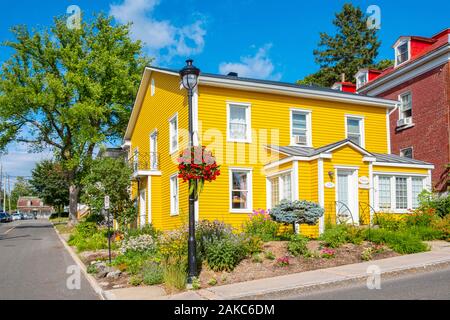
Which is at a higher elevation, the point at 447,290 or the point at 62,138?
the point at 62,138

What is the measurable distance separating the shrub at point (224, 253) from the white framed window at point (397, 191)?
28.8 feet

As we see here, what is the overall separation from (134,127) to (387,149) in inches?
603

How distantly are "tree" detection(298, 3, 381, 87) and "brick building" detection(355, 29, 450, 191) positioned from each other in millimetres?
22289

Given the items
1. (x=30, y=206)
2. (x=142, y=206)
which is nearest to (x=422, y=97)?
(x=142, y=206)

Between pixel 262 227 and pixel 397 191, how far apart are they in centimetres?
638

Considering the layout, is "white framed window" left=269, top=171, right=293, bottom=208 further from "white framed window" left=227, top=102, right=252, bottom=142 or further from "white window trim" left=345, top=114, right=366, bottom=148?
"white window trim" left=345, top=114, right=366, bottom=148

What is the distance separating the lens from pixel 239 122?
2008 cm

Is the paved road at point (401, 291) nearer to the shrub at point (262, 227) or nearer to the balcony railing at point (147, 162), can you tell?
the shrub at point (262, 227)

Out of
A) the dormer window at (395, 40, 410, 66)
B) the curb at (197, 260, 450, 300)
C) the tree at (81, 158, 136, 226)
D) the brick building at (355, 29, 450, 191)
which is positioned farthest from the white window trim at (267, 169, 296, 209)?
the dormer window at (395, 40, 410, 66)

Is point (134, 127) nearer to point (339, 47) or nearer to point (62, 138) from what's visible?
point (62, 138)

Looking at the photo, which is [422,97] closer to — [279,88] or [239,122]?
[279,88]
